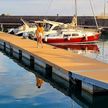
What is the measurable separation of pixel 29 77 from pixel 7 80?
1346mm

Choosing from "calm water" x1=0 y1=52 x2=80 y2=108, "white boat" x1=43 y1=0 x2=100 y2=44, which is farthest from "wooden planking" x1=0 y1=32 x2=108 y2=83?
"white boat" x1=43 y1=0 x2=100 y2=44

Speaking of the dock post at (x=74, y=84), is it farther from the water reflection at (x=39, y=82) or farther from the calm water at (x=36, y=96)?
the water reflection at (x=39, y=82)

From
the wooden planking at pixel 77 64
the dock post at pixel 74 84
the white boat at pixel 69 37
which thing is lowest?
the white boat at pixel 69 37

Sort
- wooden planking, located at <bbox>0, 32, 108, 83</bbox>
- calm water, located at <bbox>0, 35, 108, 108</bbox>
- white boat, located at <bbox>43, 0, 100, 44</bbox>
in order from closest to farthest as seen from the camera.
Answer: calm water, located at <bbox>0, 35, 108, 108</bbox> < wooden planking, located at <bbox>0, 32, 108, 83</bbox> < white boat, located at <bbox>43, 0, 100, 44</bbox>

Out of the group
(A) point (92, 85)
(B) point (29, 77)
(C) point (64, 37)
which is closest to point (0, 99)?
(A) point (92, 85)

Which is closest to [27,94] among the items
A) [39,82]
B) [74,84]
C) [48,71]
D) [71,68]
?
[74,84]

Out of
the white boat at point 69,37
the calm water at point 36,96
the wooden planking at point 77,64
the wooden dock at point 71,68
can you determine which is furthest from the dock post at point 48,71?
the white boat at point 69,37

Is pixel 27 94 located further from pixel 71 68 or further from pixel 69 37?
pixel 69 37

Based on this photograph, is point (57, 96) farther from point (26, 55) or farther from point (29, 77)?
point (26, 55)

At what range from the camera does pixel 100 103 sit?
16516 millimetres

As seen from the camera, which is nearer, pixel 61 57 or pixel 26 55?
pixel 61 57

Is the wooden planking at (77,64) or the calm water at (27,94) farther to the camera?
the wooden planking at (77,64)

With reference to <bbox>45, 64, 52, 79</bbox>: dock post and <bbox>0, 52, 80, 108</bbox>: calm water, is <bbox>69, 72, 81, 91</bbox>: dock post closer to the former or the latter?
<bbox>0, 52, 80, 108</bbox>: calm water

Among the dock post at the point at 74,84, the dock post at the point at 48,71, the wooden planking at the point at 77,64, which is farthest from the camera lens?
the dock post at the point at 48,71
